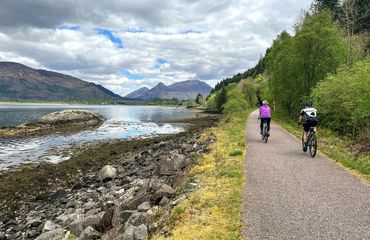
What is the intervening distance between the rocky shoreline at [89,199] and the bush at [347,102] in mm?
13126

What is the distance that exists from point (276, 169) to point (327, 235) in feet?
22.8

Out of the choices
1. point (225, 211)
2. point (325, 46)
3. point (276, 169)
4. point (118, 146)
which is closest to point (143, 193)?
point (225, 211)

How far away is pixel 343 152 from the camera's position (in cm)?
1970

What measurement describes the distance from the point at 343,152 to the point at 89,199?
1474cm

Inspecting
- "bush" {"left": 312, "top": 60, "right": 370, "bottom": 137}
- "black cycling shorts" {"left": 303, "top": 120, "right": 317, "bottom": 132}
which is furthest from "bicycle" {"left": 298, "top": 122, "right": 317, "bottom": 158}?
"bush" {"left": 312, "top": 60, "right": 370, "bottom": 137}

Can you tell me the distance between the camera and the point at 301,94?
42.5 meters

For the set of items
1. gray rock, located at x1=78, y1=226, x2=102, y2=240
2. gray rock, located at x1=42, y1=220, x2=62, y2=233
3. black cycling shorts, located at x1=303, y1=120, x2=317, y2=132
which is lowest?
gray rock, located at x1=42, y1=220, x2=62, y2=233

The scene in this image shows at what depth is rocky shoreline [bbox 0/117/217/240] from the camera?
1110 centimetres

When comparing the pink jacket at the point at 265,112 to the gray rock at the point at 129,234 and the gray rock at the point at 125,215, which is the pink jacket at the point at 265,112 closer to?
the gray rock at the point at 125,215

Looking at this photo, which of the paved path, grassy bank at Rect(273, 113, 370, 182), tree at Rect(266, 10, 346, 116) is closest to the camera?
the paved path

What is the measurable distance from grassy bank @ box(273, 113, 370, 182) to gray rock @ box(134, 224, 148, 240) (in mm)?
8983

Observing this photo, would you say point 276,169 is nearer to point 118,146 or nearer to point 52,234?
point 52,234

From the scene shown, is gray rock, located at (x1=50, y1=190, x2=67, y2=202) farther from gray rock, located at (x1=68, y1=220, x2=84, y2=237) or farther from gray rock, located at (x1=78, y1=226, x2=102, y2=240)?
gray rock, located at (x1=78, y1=226, x2=102, y2=240)

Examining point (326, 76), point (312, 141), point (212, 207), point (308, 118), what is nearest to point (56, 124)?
point (326, 76)
